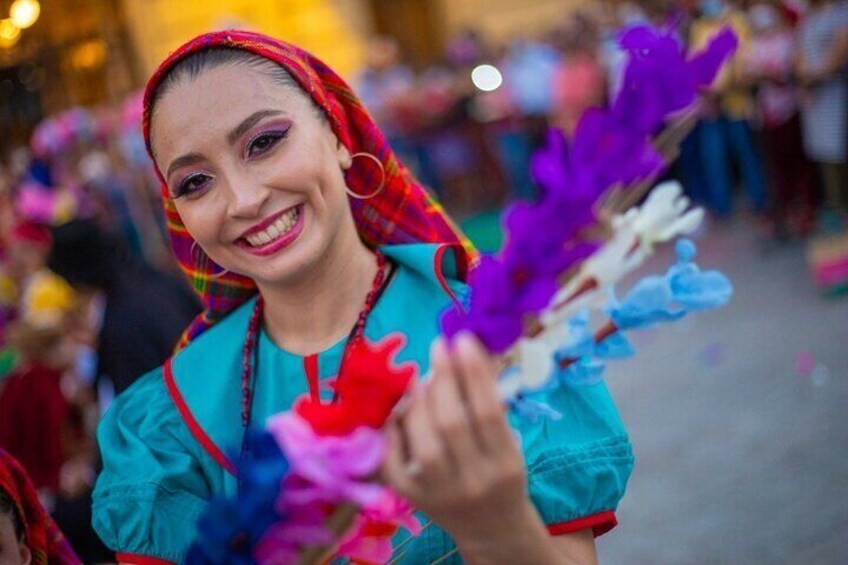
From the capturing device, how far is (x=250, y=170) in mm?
1677

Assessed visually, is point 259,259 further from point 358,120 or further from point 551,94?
point 551,94

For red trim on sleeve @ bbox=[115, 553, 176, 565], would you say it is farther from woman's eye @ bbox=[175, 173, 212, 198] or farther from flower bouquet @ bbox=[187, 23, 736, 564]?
woman's eye @ bbox=[175, 173, 212, 198]

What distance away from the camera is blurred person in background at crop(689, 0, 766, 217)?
8523mm

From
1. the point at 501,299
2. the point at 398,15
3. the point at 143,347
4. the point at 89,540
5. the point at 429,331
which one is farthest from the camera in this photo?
the point at 398,15

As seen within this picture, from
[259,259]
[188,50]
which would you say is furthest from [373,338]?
[188,50]

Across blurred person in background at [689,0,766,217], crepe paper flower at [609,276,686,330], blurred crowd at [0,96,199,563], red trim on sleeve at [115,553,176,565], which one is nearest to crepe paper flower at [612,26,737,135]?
crepe paper flower at [609,276,686,330]

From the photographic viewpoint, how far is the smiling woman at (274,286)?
5.43ft

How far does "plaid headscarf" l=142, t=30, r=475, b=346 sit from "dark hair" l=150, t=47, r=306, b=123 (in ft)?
0.24

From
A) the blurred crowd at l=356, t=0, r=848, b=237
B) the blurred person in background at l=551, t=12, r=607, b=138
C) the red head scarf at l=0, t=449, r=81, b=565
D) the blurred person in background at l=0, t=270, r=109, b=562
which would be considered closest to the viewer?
the red head scarf at l=0, t=449, r=81, b=565

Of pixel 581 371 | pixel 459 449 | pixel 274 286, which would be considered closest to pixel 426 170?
pixel 274 286

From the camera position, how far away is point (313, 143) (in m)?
1.74

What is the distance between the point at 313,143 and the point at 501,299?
684mm

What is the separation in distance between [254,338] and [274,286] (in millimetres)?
155

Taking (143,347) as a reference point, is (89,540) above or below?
below
